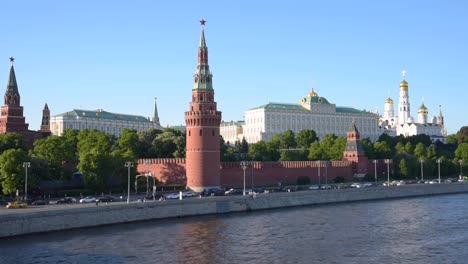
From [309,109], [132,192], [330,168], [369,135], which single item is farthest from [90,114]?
[132,192]

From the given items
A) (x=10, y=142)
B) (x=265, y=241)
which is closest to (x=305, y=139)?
(x=10, y=142)

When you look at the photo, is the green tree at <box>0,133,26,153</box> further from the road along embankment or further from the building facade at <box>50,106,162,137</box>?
the building facade at <box>50,106,162,137</box>

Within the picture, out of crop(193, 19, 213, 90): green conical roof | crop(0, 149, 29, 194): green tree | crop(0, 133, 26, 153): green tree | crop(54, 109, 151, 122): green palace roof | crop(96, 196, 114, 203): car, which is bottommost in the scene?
crop(96, 196, 114, 203): car

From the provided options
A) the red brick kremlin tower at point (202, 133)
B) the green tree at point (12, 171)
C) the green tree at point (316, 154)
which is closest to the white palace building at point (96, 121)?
the green tree at point (316, 154)

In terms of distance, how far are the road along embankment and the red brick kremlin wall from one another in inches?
490

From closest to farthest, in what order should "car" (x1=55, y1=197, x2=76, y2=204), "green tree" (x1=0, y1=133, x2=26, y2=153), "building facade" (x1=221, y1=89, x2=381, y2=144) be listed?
"car" (x1=55, y1=197, x2=76, y2=204) → "green tree" (x1=0, y1=133, x2=26, y2=153) → "building facade" (x1=221, y1=89, x2=381, y2=144)

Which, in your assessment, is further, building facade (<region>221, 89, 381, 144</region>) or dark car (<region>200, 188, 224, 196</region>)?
building facade (<region>221, 89, 381, 144</region>)

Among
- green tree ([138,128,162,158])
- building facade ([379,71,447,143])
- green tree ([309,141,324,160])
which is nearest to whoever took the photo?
green tree ([138,128,162,158])

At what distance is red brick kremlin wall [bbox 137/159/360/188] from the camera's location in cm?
7481

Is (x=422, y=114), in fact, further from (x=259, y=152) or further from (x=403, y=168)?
(x=259, y=152)

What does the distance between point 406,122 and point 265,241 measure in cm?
14681

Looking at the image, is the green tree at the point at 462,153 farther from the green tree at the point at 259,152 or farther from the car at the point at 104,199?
the car at the point at 104,199

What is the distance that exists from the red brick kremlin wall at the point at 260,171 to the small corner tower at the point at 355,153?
1.08 meters

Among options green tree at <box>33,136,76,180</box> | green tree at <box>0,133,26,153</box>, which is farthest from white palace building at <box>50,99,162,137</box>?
green tree at <box>0,133,26,153</box>
